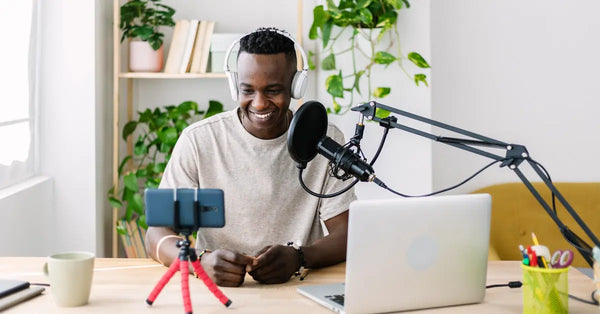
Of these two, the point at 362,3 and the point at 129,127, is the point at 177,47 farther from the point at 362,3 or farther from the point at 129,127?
the point at 362,3

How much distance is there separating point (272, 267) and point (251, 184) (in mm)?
477

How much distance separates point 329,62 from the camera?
3213 mm

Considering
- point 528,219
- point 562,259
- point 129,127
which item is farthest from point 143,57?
point 562,259

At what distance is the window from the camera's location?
9.18ft

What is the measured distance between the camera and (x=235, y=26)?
361cm

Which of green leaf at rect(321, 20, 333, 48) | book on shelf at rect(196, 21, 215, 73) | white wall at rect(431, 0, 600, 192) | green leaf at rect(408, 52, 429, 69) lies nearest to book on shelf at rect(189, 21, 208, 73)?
book on shelf at rect(196, 21, 215, 73)

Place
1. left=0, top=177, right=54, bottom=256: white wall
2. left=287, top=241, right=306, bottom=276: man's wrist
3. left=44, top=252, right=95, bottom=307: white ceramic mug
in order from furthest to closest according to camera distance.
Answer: left=0, top=177, right=54, bottom=256: white wall < left=287, top=241, right=306, bottom=276: man's wrist < left=44, top=252, right=95, bottom=307: white ceramic mug

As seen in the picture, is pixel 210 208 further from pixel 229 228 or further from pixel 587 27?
pixel 587 27

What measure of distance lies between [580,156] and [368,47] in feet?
4.06

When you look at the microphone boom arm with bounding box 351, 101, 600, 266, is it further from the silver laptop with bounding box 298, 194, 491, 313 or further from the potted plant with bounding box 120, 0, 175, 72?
the potted plant with bounding box 120, 0, 175, 72

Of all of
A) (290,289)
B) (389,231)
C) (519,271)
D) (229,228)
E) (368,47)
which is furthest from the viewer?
(368,47)

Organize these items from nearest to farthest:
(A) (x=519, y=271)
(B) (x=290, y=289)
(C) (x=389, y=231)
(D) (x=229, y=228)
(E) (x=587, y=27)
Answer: (C) (x=389, y=231) < (B) (x=290, y=289) < (A) (x=519, y=271) < (D) (x=229, y=228) < (E) (x=587, y=27)

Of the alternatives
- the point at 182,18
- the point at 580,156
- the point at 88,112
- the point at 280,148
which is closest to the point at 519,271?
the point at 280,148

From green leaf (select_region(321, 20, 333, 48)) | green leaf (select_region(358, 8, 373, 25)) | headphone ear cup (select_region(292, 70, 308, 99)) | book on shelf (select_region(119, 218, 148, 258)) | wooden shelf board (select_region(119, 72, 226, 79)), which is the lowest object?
book on shelf (select_region(119, 218, 148, 258))
